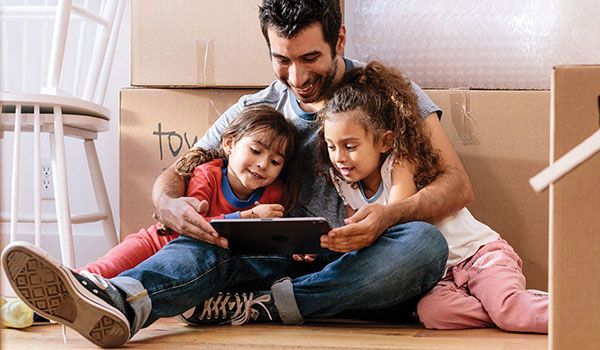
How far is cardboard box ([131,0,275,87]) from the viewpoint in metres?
1.68

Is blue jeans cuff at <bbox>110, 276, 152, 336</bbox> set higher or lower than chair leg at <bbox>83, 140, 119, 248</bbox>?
lower

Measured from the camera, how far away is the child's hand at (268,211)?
1.42 metres

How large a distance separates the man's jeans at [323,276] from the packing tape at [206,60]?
40 cm

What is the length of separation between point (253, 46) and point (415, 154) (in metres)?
0.41

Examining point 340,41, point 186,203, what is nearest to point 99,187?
point 186,203

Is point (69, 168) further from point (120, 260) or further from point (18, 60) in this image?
point (120, 260)

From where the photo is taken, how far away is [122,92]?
1748mm

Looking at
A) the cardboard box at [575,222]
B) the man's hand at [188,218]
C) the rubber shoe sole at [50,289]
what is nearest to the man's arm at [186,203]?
the man's hand at [188,218]

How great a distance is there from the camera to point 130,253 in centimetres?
152

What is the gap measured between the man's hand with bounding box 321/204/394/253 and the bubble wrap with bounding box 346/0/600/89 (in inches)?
16.2

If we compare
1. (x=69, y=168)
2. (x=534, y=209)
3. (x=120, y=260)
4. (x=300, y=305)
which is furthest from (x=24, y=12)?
(x=534, y=209)

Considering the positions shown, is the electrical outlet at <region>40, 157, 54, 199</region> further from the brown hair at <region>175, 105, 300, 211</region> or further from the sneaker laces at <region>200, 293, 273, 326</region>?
the sneaker laces at <region>200, 293, 273, 326</region>

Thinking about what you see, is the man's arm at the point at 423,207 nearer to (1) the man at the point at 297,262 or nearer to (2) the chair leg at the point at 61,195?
(1) the man at the point at 297,262

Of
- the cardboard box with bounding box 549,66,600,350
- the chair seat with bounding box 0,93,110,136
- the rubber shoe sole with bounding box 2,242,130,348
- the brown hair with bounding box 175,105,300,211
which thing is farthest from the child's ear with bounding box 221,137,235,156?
the cardboard box with bounding box 549,66,600,350
